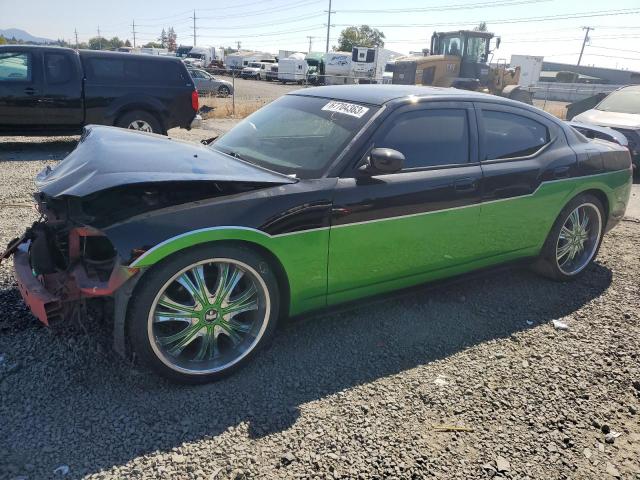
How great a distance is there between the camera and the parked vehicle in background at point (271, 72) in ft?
152

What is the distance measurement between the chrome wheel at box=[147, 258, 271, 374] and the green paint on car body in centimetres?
19

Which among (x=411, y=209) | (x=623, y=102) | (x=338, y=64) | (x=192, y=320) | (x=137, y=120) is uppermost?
(x=338, y=64)

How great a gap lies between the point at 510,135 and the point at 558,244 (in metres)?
1.10

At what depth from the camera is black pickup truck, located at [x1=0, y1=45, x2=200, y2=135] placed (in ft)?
28.9

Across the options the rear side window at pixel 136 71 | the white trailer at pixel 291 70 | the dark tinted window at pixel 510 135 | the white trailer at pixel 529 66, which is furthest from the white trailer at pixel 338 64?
the dark tinted window at pixel 510 135

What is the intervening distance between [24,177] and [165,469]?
644cm

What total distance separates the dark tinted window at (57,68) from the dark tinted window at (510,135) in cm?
806

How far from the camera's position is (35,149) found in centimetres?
984

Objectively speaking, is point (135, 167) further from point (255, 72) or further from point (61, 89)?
point (255, 72)

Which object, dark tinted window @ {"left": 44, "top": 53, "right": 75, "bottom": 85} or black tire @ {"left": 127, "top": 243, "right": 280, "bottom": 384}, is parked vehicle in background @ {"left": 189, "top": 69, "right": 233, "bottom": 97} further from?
black tire @ {"left": 127, "top": 243, "right": 280, "bottom": 384}

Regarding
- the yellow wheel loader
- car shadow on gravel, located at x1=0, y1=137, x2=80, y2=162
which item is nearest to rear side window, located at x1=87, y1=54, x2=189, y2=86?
car shadow on gravel, located at x1=0, y1=137, x2=80, y2=162

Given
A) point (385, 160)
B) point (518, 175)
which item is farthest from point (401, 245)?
point (518, 175)

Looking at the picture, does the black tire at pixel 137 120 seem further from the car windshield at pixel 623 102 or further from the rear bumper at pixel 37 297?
the car windshield at pixel 623 102

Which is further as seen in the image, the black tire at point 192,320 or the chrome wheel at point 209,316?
the chrome wheel at point 209,316
